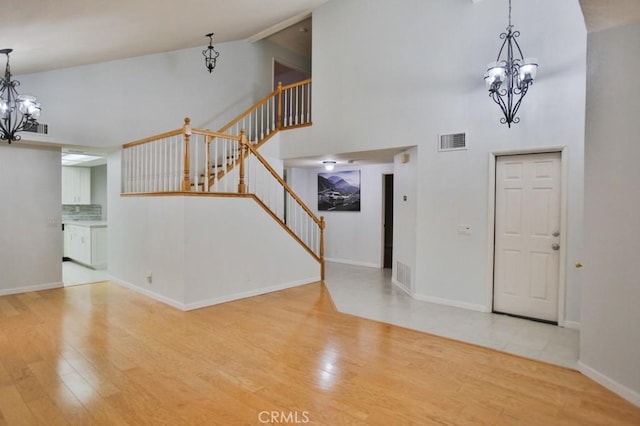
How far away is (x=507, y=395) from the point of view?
8.44 ft

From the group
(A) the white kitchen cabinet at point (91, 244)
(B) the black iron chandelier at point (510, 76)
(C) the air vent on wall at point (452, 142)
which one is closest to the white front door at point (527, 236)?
(C) the air vent on wall at point (452, 142)

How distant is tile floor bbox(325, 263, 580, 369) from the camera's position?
3417mm

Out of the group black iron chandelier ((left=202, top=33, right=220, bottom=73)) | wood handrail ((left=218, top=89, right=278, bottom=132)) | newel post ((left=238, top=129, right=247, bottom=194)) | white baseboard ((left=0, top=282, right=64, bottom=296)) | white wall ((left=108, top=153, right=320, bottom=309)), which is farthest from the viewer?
wood handrail ((left=218, top=89, right=278, bottom=132))

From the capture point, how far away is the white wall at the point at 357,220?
772 cm

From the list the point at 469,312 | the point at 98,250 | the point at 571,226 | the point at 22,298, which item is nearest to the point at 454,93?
the point at 571,226

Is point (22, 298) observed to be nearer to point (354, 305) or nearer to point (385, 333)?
point (354, 305)

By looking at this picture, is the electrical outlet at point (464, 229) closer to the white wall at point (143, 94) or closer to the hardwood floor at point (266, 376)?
the hardwood floor at point (266, 376)

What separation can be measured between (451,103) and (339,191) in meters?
4.00

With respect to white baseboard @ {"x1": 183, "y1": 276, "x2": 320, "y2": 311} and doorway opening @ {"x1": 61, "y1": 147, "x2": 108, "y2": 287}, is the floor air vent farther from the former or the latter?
doorway opening @ {"x1": 61, "y1": 147, "x2": 108, "y2": 287}

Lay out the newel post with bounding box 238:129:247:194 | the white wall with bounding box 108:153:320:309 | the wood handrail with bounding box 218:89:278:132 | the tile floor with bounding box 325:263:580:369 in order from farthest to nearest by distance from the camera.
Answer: the wood handrail with bounding box 218:89:278:132, the newel post with bounding box 238:129:247:194, the white wall with bounding box 108:153:320:309, the tile floor with bounding box 325:263:580:369

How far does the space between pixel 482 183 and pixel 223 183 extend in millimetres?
3895

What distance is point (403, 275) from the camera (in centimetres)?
568

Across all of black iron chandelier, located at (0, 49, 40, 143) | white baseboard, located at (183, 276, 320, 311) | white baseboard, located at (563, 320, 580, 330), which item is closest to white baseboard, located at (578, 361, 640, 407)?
white baseboard, located at (563, 320, 580, 330)

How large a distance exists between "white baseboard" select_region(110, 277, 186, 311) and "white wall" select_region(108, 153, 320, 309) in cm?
2
